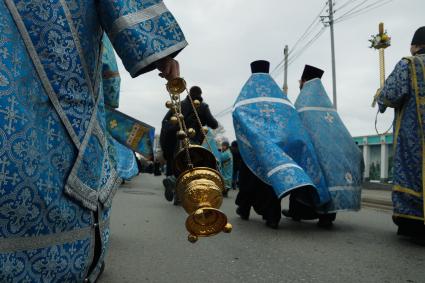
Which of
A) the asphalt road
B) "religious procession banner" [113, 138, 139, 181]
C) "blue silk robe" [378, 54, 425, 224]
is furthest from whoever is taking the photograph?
"religious procession banner" [113, 138, 139, 181]

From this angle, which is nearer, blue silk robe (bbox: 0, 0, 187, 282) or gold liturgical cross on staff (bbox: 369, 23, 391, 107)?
blue silk robe (bbox: 0, 0, 187, 282)

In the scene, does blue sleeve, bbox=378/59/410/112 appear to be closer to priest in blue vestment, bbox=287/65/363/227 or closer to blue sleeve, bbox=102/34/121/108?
priest in blue vestment, bbox=287/65/363/227

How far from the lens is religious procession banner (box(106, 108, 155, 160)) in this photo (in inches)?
78.3

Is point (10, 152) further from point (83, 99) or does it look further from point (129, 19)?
point (129, 19)

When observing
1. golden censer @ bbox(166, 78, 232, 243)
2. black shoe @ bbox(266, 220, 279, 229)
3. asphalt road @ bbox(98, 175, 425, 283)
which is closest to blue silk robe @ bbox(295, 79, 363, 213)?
asphalt road @ bbox(98, 175, 425, 283)

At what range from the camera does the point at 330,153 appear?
468 centimetres

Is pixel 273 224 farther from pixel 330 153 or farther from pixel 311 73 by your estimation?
pixel 311 73

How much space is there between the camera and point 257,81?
4926 mm

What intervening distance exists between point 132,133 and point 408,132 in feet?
9.47

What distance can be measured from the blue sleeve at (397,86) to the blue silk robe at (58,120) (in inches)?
119

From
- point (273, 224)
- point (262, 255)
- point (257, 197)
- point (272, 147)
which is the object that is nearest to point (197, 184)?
point (262, 255)

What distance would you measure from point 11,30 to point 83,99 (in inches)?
10.8

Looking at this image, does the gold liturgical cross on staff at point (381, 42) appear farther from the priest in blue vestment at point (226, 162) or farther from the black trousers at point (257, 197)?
the priest in blue vestment at point (226, 162)

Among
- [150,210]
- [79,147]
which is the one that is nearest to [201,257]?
[79,147]
